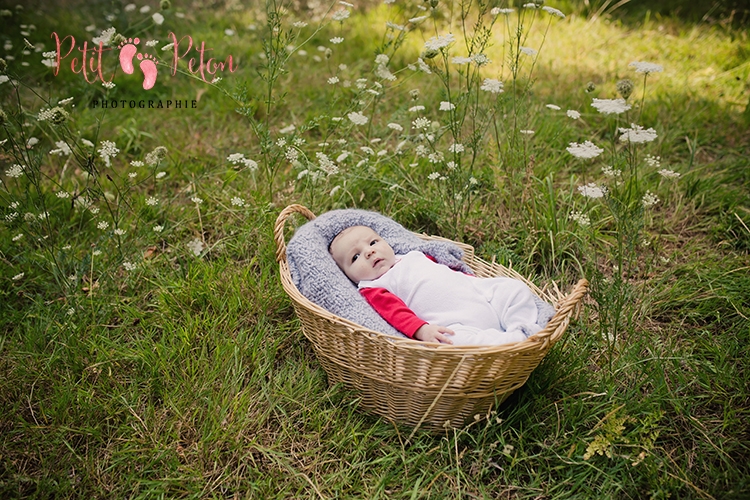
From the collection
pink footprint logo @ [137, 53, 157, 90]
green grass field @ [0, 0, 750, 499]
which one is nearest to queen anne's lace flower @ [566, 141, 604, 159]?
green grass field @ [0, 0, 750, 499]

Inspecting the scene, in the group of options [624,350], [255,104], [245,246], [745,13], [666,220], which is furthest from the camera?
[745,13]

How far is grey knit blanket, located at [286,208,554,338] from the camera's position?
87.7 inches

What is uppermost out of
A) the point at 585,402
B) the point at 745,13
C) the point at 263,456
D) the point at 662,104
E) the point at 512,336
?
the point at 745,13

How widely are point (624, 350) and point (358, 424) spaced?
1.12m

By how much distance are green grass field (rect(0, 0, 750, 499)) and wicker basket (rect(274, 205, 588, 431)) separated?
0.08 m

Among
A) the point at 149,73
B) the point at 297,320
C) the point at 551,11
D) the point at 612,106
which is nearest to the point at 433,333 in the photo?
the point at 297,320

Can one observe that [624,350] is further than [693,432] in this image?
Yes

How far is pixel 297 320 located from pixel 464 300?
750 mm

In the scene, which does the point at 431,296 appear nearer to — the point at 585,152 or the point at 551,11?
the point at 585,152

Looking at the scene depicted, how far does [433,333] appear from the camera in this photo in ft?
6.98

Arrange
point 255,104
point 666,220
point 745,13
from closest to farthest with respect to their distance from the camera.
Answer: point 666,220
point 255,104
point 745,13

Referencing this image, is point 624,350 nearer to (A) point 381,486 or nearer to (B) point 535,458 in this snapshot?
(B) point 535,458

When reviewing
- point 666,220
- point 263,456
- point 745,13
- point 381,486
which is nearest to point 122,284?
point 263,456

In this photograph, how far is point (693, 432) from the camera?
2.06 meters
